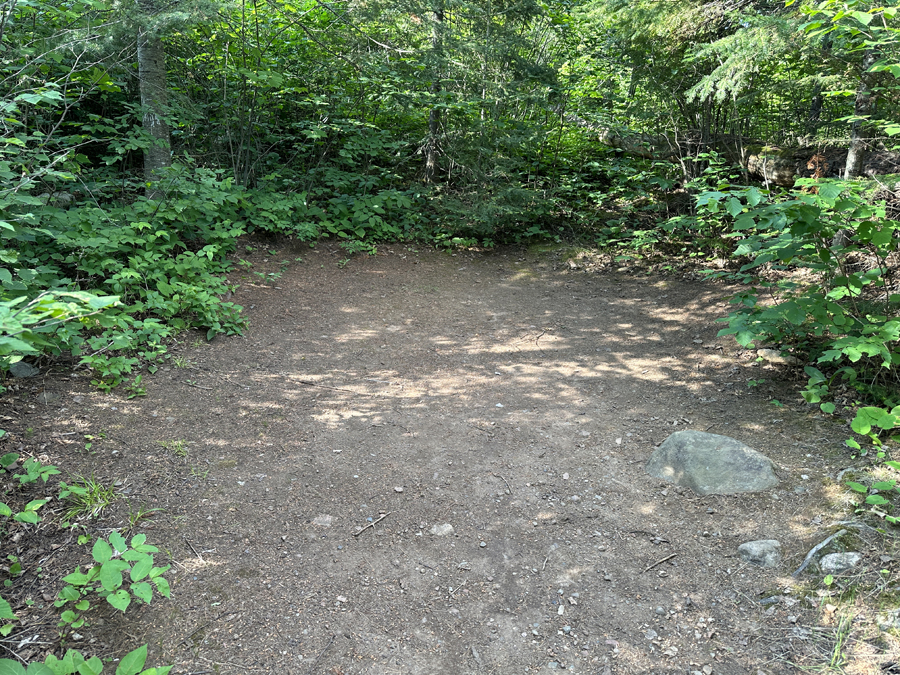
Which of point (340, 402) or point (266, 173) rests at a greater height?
point (266, 173)

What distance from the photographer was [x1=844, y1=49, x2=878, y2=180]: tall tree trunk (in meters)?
4.59

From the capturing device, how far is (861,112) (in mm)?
4809

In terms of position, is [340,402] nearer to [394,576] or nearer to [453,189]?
[394,576]

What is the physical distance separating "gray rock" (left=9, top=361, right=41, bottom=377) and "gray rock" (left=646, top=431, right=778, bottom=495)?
14.8 feet

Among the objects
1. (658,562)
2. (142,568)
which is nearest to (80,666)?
(142,568)

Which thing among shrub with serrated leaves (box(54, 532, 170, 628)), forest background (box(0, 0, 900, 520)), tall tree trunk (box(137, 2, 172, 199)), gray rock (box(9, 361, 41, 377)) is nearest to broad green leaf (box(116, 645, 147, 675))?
shrub with serrated leaves (box(54, 532, 170, 628))

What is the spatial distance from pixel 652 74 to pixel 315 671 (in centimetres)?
762

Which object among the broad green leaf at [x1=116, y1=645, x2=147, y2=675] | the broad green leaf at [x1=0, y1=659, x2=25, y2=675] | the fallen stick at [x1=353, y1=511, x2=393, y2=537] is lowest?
the fallen stick at [x1=353, y1=511, x2=393, y2=537]

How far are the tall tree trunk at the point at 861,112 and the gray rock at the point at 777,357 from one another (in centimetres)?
167

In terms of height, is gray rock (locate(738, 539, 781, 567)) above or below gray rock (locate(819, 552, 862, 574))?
below

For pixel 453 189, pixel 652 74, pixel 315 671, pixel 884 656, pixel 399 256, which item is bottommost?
pixel 315 671

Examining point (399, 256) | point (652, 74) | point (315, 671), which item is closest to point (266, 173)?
point (399, 256)

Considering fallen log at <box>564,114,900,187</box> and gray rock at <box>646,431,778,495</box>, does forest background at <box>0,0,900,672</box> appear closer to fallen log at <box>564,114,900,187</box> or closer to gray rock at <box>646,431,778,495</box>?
fallen log at <box>564,114,900,187</box>

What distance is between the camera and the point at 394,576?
2840mm
